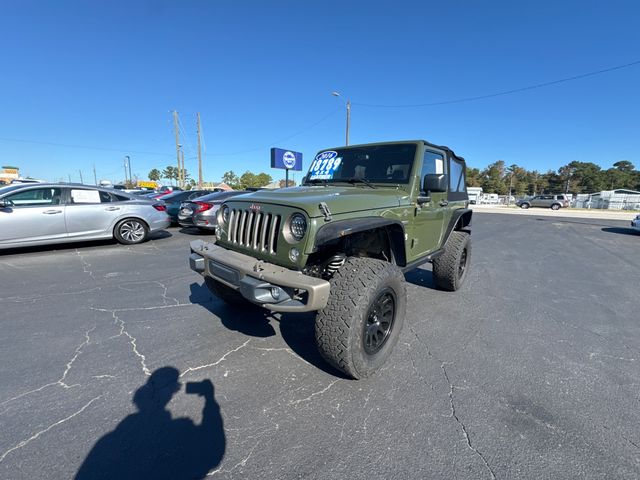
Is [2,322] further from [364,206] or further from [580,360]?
[580,360]

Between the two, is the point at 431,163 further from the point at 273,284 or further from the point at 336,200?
the point at 273,284

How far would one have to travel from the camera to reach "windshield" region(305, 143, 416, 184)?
3.60 m

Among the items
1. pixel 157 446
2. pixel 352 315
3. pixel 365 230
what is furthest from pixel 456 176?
pixel 157 446

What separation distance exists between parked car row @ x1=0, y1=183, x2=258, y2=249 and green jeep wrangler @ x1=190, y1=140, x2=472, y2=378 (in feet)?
9.13

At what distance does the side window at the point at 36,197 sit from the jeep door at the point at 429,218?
24.6ft

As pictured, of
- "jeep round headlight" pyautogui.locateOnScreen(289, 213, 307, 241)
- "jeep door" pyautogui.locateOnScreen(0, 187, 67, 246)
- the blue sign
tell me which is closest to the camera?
"jeep round headlight" pyautogui.locateOnScreen(289, 213, 307, 241)

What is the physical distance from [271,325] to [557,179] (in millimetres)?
109404

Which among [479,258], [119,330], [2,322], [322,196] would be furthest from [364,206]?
[479,258]

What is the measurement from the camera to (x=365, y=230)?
271 cm

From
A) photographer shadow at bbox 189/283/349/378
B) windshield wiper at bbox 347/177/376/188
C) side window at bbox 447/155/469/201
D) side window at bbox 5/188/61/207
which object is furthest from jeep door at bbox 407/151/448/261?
side window at bbox 5/188/61/207

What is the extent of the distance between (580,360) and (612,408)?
73 centimetres

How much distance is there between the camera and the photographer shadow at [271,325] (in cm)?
289

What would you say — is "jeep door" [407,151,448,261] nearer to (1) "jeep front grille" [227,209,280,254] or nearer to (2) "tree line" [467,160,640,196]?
(1) "jeep front grille" [227,209,280,254]

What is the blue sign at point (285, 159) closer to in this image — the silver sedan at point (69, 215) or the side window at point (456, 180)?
Result: the silver sedan at point (69, 215)
